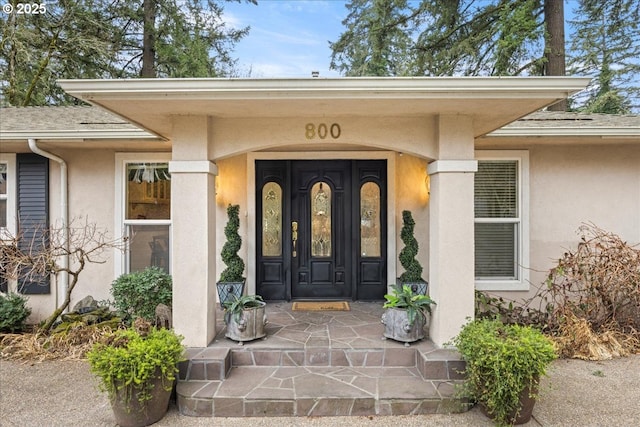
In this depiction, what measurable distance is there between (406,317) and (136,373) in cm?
250

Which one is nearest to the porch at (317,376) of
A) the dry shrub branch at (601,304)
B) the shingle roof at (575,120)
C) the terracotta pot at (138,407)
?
the terracotta pot at (138,407)

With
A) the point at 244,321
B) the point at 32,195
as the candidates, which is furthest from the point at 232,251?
the point at 32,195

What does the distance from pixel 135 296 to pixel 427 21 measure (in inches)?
362

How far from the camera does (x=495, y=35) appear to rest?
797 centimetres

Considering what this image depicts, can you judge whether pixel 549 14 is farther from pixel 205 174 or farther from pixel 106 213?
pixel 106 213

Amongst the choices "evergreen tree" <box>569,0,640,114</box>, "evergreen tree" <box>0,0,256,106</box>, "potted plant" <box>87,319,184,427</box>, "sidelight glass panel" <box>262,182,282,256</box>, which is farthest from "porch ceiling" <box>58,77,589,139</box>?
"evergreen tree" <box>569,0,640,114</box>

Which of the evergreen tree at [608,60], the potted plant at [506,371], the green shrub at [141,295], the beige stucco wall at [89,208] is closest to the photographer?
the potted plant at [506,371]

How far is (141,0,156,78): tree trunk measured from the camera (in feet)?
30.3

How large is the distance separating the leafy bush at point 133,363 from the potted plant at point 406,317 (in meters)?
2.11

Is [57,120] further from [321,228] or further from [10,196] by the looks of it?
[321,228]

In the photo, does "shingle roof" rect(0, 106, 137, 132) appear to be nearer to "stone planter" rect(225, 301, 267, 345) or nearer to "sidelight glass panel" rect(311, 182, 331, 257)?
"sidelight glass panel" rect(311, 182, 331, 257)

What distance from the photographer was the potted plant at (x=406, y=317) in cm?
359

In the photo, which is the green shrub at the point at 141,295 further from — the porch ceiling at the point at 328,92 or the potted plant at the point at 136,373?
the porch ceiling at the point at 328,92

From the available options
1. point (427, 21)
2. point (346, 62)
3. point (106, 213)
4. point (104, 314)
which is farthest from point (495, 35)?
point (104, 314)
